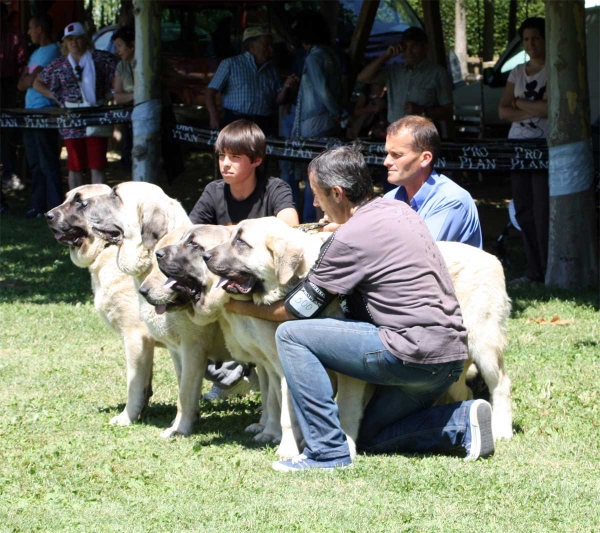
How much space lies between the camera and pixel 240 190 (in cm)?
616

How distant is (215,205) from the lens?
6211 mm

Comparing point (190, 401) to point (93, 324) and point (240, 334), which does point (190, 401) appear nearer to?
point (240, 334)

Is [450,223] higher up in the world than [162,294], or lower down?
higher up

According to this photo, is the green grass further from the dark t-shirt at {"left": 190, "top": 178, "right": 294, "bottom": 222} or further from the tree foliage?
the tree foliage

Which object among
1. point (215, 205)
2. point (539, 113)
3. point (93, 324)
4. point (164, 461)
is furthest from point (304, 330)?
point (539, 113)

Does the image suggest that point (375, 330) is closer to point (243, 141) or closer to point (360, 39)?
point (243, 141)

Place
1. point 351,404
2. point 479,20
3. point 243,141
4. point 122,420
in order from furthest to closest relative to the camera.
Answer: point 479,20 → point 243,141 → point 122,420 → point 351,404

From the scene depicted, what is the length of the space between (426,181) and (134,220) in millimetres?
1736

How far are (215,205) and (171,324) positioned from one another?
3.25 ft

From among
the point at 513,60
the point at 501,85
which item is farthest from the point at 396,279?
the point at 513,60

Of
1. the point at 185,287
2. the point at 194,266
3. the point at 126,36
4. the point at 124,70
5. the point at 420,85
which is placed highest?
the point at 126,36

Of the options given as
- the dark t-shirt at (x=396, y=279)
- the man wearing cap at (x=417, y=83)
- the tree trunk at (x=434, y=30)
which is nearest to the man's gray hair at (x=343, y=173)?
the dark t-shirt at (x=396, y=279)

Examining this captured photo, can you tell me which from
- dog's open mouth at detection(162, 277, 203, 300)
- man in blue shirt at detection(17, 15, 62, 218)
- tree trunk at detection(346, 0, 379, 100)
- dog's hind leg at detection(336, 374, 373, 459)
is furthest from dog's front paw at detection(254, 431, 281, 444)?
tree trunk at detection(346, 0, 379, 100)

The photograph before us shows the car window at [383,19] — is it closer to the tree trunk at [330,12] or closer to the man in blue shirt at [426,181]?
the tree trunk at [330,12]
